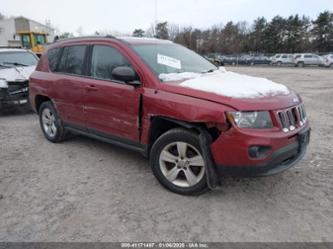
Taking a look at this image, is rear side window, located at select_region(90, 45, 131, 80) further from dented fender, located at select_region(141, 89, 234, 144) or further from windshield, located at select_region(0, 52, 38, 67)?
windshield, located at select_region(0, 52, 38, 67)

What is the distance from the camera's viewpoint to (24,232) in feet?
8.66

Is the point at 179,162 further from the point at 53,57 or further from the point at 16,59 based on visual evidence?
the point at 16,59

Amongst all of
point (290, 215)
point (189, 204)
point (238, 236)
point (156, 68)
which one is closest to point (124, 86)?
point (156, 68)

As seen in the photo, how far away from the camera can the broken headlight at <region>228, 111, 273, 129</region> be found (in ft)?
8.96

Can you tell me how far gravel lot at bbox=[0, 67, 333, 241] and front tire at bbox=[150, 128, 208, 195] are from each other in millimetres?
140

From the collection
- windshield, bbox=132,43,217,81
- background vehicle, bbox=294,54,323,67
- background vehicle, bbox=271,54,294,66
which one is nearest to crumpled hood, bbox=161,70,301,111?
windshield, bbox=132,43,217,81

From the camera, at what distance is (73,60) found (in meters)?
4.47

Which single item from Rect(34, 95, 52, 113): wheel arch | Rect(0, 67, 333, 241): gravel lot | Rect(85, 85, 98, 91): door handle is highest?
Rect(85, 85, 98, 91): door handle

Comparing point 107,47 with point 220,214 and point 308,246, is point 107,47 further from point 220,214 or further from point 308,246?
point 308,246

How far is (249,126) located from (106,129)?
205 cm

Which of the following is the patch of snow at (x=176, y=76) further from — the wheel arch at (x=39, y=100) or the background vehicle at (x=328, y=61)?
the background vehicle at (x=328, y=61)

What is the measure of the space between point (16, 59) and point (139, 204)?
7.49 meters

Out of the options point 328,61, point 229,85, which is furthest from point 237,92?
point 328,61

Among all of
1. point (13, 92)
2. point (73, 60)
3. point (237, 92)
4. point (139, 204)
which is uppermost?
point (73, 60)
